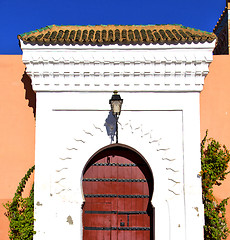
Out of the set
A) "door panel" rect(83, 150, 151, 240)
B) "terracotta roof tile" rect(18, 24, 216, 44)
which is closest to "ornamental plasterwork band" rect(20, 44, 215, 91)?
"terracotta roof tile" rect(18, 24, 216, 44)

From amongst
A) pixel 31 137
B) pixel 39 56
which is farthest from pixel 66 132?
pixel 39 56

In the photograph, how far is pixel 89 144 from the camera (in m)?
5.57

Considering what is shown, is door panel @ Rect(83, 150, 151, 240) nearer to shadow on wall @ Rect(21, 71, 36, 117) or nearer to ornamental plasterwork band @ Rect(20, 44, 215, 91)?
ornamental plasterwork band @ Rect(20, 44, 215, 91)

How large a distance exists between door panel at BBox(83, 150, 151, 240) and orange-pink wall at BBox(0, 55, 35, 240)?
1.23 meters

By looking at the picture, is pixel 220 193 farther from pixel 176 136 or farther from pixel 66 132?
pixel 66 132

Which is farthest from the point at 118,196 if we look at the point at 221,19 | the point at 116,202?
the point at 221,19

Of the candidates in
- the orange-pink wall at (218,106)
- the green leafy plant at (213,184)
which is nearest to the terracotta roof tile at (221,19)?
the orange-pink wall at (218,106)

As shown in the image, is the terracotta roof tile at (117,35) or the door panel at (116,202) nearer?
the terracotta roof tile at (117,35)

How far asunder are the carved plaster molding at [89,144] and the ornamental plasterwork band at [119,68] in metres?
0.72

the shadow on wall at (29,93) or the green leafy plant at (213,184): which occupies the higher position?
the shadow on wall at (29,93)

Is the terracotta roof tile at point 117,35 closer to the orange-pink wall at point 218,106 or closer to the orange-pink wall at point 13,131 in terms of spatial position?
the orange-pink wall at point 218,106

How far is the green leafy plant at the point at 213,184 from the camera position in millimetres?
5559

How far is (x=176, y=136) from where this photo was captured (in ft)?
18.3

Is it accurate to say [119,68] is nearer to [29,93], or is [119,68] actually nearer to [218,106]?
[29,93]
